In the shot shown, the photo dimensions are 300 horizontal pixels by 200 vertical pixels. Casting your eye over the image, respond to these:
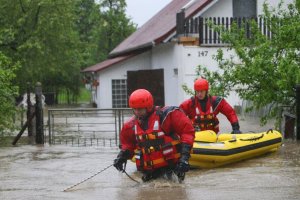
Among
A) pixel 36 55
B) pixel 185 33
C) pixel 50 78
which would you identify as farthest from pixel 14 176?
pixel 50 78

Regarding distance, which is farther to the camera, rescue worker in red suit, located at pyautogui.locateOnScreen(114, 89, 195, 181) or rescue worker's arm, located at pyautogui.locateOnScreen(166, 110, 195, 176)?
rescue worker in red suit, located at pyautogui.locateOnScreen(114, 89, 195, 181)

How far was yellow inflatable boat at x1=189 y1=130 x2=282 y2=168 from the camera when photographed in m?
10.6

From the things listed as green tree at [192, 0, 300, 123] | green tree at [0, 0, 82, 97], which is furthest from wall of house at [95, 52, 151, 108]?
green tree at [192, 0, 300, 123]

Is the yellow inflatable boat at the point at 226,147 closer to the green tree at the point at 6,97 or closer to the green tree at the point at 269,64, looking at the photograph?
the green tree at the point at 269,64

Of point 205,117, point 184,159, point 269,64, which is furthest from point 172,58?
point 184,159

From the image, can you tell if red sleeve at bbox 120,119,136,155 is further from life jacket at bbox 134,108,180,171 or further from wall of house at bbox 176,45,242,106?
wall of house at bbox 176,45,242,106

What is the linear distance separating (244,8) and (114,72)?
9.14 metres

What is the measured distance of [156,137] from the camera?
8477 millimetres

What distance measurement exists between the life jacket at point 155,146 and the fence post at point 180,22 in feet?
57.3

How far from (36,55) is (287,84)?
2368cm

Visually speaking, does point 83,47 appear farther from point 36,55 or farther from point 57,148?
point 57,148

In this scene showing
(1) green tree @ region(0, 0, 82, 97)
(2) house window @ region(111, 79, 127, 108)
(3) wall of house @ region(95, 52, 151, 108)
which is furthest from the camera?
(1) green tree @ region(0, 0, 82, 97)

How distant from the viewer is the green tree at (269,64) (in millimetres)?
14202

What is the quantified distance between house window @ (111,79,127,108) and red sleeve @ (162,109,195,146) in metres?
26.3
